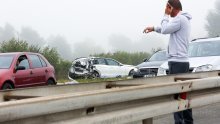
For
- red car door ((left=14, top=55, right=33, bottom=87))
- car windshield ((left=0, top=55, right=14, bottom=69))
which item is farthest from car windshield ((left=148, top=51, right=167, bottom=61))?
car windshield ((left=0, top=55, right=14, bottom=69))

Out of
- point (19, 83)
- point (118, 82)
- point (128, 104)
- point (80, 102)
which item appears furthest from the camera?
point (19, 83)

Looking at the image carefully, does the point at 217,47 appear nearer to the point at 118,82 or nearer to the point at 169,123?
the point at 169,123

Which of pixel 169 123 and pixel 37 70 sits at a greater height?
pixel 37 70

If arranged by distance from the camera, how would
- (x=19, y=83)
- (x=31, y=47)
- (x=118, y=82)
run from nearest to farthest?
(x=118, y=82), (x=19, y=83), (x=31, y=47)

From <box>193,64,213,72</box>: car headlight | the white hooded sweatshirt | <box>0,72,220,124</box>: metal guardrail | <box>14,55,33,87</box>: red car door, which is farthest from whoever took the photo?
<box>14,55,33,87</box>: red car door

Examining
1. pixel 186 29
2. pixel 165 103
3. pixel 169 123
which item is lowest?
pixel 169 123

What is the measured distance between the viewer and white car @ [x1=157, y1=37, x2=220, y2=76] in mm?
11125

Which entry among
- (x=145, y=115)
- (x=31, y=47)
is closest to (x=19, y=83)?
(x=145, y=115)

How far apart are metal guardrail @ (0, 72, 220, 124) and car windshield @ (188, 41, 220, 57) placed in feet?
24.0

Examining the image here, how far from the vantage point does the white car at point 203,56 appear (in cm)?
1112

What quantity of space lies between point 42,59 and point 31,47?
2825cm

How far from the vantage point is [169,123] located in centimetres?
788

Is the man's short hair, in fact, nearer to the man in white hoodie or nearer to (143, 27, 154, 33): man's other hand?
the man in white hoodie

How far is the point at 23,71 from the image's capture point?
1548 centimetres
